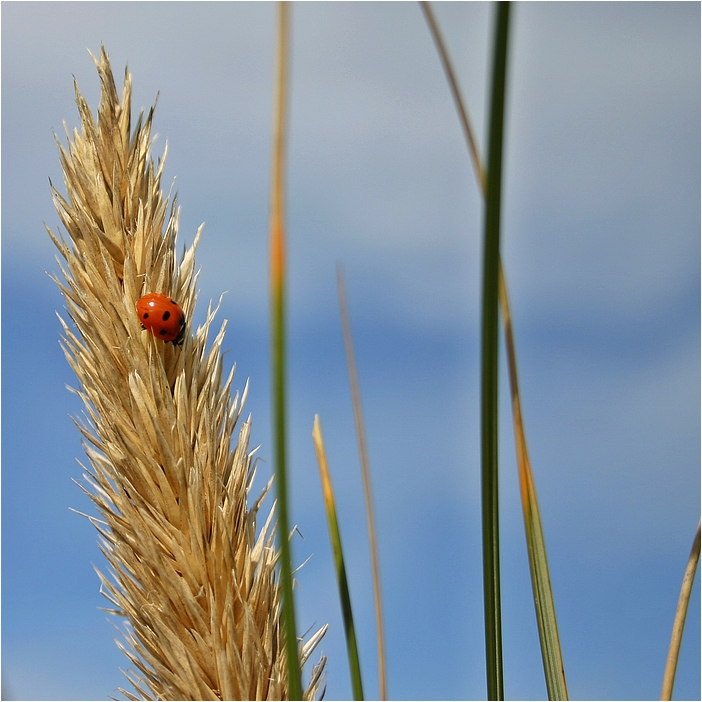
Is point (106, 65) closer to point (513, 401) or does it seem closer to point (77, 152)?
point (77, 152)

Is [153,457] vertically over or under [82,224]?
under

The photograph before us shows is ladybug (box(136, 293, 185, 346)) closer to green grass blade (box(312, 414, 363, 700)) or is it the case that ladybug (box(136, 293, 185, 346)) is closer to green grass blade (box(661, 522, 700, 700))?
green grass blade (box(312, 414, 363, 700))

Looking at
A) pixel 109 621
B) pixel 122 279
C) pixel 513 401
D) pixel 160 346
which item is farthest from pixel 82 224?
pixel 513 401

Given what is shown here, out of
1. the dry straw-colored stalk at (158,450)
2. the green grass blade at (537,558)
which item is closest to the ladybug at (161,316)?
Answer: the dry straw-colored stalk at (158,450)

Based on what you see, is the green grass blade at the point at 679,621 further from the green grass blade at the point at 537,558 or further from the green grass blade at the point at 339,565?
the green grass blade at the point at 339,565

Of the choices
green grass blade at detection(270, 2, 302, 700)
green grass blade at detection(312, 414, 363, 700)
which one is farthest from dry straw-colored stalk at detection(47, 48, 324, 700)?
green grass blade at detection(270, 2, 302, 700)

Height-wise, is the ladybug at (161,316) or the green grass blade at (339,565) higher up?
the ladybug at (161,316)

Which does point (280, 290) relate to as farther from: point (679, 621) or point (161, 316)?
point (161, 316)
